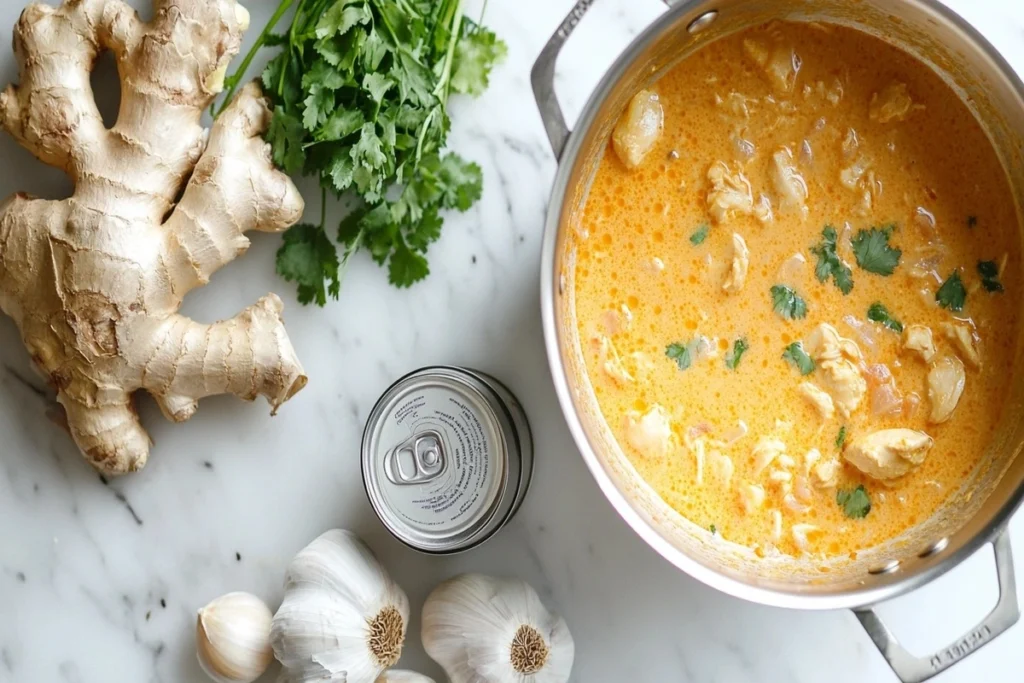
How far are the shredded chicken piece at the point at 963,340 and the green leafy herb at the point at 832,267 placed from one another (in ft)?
0.60

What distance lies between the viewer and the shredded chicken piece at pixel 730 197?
1.49 metres

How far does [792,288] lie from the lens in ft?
4.95

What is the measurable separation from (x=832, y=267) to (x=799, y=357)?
0.52 ft

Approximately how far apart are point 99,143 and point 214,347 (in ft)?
1.31

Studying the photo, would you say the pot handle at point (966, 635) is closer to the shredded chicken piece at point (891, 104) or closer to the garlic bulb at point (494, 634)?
the garlic bulb at point (494, 634)

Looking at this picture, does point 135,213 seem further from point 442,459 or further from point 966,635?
point 966,635

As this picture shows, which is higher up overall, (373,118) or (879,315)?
(879,315)

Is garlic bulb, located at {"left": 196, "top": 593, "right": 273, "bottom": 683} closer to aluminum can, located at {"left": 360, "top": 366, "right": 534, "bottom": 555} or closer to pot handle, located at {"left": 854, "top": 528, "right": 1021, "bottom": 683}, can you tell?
aluminum can, located at {"left": 360, "top": 366, "right": 534, "bottom": 555}

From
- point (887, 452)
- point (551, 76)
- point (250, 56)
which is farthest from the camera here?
point (250, 56)

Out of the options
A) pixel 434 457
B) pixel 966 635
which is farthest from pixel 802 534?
pixel 434 457

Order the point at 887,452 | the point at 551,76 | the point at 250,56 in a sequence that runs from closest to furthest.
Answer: the point at 551,76 → the point at 887,452 → the point at 250,56

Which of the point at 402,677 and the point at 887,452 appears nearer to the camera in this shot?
the point at 887,452

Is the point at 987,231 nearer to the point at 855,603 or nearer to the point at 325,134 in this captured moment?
the point at 855,603

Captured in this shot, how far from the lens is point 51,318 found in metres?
1.58
